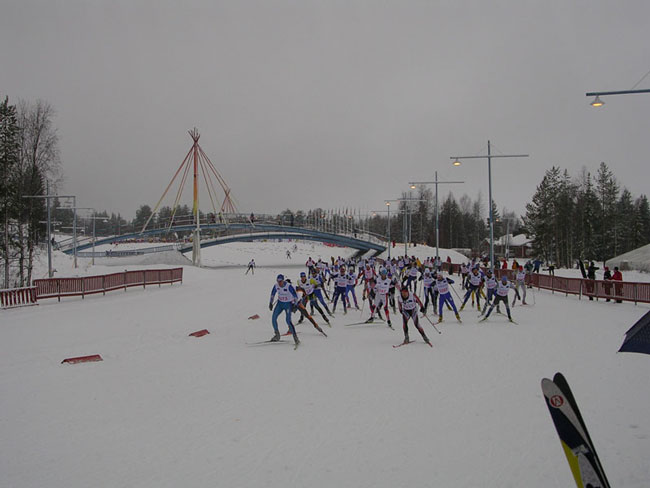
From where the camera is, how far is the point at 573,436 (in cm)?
325

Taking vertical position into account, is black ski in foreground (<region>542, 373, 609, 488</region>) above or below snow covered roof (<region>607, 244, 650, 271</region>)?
above

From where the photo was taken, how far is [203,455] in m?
6.03

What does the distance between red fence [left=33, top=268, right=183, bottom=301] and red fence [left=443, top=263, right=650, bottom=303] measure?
73.1 ft

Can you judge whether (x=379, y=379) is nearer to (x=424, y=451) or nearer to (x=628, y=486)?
(x=424, y=451)

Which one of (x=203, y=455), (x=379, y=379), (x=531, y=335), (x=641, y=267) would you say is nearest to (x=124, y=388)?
(x=203, y=455)

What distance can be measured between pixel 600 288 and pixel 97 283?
2789 cm

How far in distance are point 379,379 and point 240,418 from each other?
11.1 ft

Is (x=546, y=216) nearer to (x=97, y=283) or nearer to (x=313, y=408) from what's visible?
(x=97, y=283)

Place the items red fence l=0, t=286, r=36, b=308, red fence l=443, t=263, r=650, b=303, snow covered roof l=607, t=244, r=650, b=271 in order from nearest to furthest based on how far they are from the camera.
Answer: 1. red fence l=0, t=286, r=36, b=308
2. red fence l=443, t=263, r=650, b=303
3. snow covered roof l=607, t=244, r=650, b=271

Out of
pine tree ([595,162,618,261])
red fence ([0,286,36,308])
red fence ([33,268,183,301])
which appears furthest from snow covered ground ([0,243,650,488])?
pine tree ([595,162,618,261])

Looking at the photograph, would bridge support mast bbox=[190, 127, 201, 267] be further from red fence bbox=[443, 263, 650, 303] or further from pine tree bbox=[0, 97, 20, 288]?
red fence bbox=[443, 263, 650, 303]

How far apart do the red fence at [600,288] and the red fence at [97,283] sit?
22.3 m

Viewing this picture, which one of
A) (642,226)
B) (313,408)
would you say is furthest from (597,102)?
(642,226)

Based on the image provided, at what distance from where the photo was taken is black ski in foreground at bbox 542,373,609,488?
3.21m
